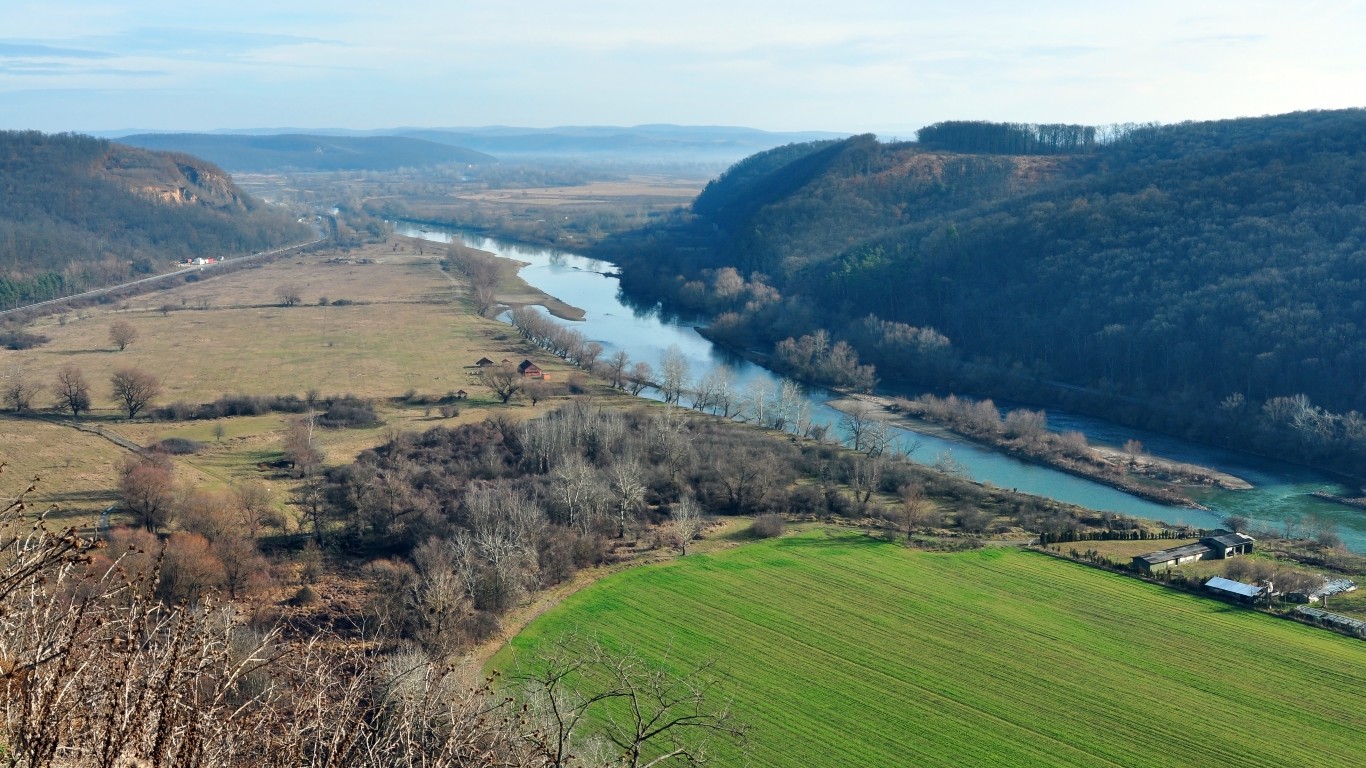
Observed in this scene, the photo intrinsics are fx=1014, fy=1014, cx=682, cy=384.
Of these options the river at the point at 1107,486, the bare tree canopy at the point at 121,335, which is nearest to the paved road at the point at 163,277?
the bare tree canopy at the point at 121,335

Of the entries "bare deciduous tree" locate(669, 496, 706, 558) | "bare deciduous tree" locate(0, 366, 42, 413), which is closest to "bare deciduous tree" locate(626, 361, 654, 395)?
"bare deciduous tree" locate(669, 496, 706, 558)

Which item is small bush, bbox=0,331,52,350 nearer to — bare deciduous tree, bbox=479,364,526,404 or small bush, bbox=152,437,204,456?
small bush, bbox=152,437,204,456

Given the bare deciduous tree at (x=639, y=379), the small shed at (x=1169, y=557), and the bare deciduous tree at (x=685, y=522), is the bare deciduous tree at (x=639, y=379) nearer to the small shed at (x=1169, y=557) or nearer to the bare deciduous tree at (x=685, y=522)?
the bare deciduous tree at (x=685, y=522)

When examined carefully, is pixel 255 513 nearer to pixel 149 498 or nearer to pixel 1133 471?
pixel 149 498

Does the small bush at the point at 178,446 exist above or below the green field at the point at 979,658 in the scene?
below

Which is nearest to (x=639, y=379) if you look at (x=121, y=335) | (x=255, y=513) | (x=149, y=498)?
(x=255, y=513)

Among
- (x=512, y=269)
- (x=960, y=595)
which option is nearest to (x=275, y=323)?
(x=512, y=269)
